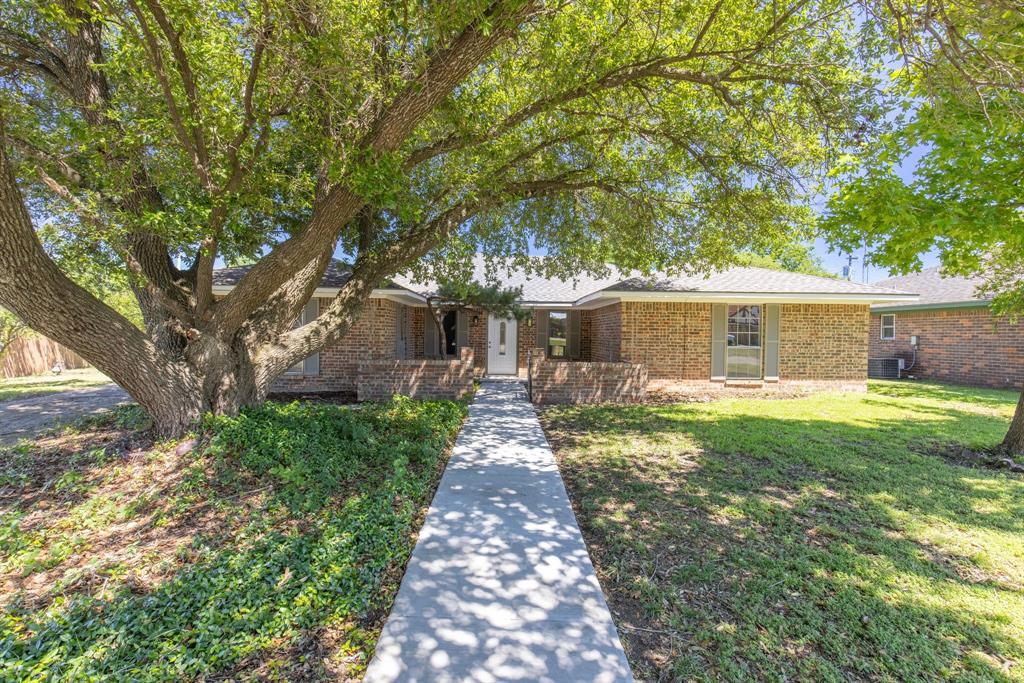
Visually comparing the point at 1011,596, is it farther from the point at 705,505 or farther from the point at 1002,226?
the point at 1002,226

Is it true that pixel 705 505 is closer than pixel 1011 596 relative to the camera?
No

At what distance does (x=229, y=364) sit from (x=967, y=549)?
8.03m

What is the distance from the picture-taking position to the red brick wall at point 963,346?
14203 mm

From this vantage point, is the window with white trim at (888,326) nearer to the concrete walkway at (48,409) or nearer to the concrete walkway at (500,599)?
the concrete walkway at (500,599)

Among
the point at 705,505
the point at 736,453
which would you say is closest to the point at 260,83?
the point at 705,505

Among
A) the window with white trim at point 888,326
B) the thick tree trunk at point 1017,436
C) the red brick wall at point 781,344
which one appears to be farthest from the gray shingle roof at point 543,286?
the window with white trim at point 888,326

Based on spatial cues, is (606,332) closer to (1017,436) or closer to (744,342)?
(744,342)

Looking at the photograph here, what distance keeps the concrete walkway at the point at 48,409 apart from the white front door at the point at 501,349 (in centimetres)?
986

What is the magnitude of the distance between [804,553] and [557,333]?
1269cm

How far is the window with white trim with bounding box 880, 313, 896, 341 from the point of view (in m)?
18.4

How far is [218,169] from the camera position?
18.3 feet

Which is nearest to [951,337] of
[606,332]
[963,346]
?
[963,346]

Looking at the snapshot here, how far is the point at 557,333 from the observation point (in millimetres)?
16234

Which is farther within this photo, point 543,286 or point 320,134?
point 543,286
